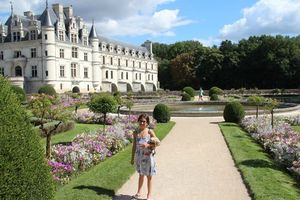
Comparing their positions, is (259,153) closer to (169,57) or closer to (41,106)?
(41,106)

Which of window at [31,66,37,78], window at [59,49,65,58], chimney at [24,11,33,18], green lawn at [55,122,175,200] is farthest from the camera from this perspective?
chimney at [24,11,33,18]

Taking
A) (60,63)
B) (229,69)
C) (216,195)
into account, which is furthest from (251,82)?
(216,195)

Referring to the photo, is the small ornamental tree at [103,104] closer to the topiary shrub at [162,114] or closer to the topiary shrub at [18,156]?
the topiary shrub at [162,114]

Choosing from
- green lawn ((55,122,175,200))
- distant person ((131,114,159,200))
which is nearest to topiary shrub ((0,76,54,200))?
distant person ((131,114,159,200))

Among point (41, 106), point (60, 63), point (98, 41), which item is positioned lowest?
point (41, 106)

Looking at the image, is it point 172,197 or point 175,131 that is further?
point 175,131

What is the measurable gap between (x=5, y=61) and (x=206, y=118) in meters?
42.0

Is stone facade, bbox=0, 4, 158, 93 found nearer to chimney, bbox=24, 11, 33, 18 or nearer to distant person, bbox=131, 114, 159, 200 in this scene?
chimney, bbox=24, 11, 33, 18

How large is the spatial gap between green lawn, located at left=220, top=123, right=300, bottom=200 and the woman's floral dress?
77.0 inches

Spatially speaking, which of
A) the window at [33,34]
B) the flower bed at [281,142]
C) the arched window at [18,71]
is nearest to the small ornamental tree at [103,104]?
the flower bed at [281,142]

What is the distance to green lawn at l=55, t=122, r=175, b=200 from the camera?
7541 mm

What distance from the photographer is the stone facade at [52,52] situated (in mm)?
55625

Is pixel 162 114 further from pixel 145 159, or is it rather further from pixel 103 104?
pixel 145 159

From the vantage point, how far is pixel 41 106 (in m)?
12.5
